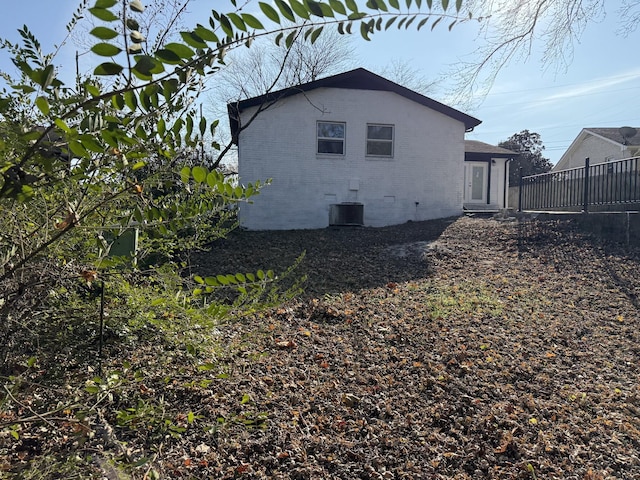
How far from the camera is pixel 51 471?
1.84m

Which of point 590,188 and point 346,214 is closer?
point 590,188

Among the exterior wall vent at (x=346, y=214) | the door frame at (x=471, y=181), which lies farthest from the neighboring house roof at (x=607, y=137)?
the exterior wall vent at (x=346, y=214)

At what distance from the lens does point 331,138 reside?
42.6 ft

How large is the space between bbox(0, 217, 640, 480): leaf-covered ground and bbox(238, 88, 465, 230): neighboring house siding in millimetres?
6403

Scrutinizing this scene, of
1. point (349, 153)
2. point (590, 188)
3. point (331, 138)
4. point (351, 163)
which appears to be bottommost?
point (590, 188)

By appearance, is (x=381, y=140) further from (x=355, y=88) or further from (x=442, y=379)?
(x=442, y=379)

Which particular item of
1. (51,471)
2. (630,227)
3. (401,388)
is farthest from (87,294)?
(630,227)

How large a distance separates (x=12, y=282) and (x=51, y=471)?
0.82 metres

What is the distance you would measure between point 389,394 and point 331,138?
1048 centimetres

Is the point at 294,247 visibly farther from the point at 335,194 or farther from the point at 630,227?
the point at 630,227

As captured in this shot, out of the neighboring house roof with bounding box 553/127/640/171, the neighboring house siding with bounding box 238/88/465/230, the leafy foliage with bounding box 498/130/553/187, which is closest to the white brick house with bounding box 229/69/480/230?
the neighboring house siding with bounding box 238/88/465/230

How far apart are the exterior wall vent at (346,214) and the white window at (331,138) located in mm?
1604

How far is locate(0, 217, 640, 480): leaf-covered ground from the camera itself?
8.23 feet

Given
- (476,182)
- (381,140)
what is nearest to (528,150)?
(476,182)
